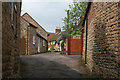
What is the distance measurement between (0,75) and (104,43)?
4322 millimetres

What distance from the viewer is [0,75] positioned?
262 centimetres

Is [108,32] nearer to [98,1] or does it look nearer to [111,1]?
[111,1]

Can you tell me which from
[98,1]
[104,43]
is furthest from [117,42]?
[98,1]

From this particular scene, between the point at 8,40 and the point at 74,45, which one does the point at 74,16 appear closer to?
the point at 74,45

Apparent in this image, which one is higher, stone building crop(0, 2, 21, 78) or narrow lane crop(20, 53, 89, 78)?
stone building crop(0, 2, 21, 78)

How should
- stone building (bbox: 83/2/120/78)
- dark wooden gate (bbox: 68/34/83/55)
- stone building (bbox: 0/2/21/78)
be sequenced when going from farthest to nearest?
dark wooden gate (bbox: 68/34/83/55), stone building (bbox: 83/2/120/78), stone building (bbox: 0/2/21/78)

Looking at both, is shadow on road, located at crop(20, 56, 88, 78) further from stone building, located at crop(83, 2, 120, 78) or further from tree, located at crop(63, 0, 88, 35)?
tree, located at crop(63, 0, 88, 35)

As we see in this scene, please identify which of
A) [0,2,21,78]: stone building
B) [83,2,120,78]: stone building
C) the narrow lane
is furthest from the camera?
the narrow lane

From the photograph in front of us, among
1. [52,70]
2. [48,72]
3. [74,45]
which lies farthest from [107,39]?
[74,45]

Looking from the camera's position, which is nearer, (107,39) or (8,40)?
(8,40)

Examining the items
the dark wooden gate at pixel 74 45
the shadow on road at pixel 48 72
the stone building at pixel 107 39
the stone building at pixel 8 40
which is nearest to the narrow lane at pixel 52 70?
the shadow on road at pixel 48 72

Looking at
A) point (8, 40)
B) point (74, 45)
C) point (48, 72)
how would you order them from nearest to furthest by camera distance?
point (8, 40), point (48, 72), point (74, 45)

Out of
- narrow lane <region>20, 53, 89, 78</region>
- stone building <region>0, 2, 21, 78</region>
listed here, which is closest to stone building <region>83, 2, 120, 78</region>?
narrow lane <region>20, 53, 89, 78</region>

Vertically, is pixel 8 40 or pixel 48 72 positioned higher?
pixel 8 40
